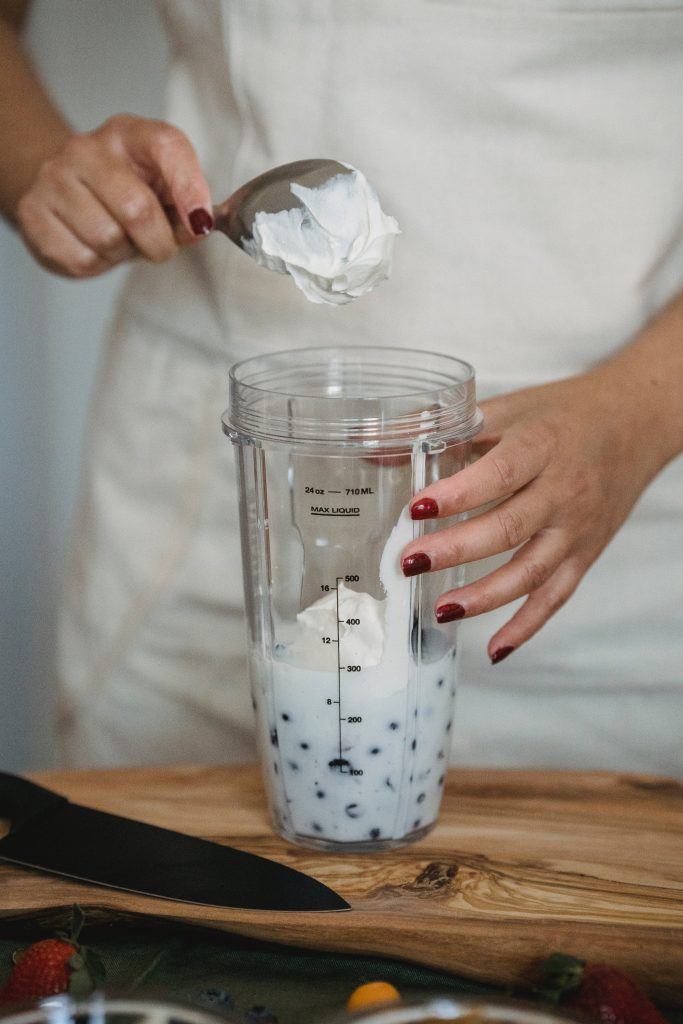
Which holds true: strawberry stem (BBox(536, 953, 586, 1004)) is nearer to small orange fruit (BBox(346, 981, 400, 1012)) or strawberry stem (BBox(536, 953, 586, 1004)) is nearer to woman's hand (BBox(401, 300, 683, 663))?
small orange fruit (BBox(346, 981, 400, 1012))

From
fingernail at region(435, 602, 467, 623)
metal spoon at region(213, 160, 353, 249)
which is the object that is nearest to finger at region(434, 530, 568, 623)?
fingernail at region(435, 602, 467, 623)

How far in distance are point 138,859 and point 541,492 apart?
37 centimetres

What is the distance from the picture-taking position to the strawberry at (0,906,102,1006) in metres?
0.60

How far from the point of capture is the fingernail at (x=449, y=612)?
2.36 feet

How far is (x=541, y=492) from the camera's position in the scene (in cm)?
74

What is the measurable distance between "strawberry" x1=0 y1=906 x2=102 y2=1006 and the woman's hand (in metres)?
0.29

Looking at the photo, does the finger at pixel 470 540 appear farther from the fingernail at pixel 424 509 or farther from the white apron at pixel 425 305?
the white apron at pixel 425 305

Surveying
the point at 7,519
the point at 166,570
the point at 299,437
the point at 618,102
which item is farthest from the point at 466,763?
the point at 7,519

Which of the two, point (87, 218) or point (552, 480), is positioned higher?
point (87, 218)

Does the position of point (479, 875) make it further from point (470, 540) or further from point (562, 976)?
point (470, 540)

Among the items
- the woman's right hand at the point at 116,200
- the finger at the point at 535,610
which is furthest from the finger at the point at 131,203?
the finger at the point at 535,610

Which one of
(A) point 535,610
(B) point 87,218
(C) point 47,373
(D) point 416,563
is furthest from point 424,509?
(C) point 47,373

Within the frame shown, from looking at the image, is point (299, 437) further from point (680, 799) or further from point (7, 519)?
point (7, 519)

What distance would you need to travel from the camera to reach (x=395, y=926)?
2.23 ft
